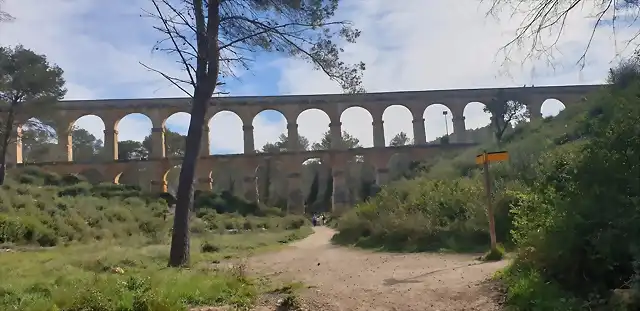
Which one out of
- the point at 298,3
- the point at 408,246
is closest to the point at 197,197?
the point at 408,246

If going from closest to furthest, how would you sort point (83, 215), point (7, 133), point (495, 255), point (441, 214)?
point (495, 255), point (441, 214), point (83, 215), point (7, 133)

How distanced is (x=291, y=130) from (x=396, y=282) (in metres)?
30.2

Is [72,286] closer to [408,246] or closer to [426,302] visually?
[426,302]

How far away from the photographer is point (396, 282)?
→ 18.0ft

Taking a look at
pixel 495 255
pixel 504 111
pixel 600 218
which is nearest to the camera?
pixel 600 218

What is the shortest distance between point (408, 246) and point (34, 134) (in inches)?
718

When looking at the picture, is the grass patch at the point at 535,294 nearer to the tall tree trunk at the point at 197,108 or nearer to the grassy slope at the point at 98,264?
the grassy slope at the point at 98,264

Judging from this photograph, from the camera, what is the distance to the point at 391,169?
36.3 metres

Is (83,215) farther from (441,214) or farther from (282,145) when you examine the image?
(282,145)

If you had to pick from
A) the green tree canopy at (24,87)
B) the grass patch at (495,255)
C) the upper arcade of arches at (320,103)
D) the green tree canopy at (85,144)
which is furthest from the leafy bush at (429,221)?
the green tree canopy at (85,144)

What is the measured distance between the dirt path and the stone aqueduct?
26507mm

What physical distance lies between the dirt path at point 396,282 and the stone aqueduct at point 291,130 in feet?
87.0

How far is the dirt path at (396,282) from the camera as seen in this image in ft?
14.6

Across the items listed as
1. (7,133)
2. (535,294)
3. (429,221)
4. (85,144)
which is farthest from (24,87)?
(85,144)
